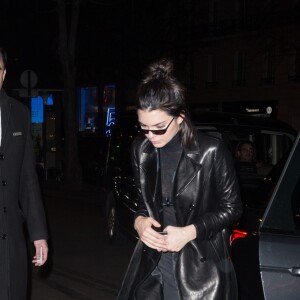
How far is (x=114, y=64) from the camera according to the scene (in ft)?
111

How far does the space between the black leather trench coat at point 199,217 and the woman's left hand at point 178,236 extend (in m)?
0.04

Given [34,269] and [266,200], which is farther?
[34,269]

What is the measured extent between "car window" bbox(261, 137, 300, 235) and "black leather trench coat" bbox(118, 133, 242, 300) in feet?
0.96

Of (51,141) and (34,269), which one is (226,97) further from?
(34,269)

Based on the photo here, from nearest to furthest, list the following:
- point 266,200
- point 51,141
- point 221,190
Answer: point 221,190, point 266,200, point 51,141

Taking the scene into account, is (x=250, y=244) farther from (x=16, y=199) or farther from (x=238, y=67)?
(x=238, y=67)

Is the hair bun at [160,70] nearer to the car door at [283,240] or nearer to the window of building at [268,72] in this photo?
the car door at [283,240]

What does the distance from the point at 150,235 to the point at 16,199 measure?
0.89m

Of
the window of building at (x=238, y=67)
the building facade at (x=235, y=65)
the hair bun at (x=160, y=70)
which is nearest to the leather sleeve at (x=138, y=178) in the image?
the hair bun at (x=160, y=70)

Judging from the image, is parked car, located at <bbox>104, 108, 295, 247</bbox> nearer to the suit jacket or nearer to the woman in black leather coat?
the suit jacket

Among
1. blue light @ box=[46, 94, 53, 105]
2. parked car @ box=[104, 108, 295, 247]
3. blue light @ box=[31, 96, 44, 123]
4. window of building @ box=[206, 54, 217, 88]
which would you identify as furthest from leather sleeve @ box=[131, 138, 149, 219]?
window of building @ box=[206, 54, 217, 88]

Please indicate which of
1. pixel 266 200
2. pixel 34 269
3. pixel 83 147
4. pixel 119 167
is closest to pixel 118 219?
pixel 119 167

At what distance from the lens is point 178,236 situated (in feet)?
10.5

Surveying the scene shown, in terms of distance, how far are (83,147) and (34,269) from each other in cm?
2395
